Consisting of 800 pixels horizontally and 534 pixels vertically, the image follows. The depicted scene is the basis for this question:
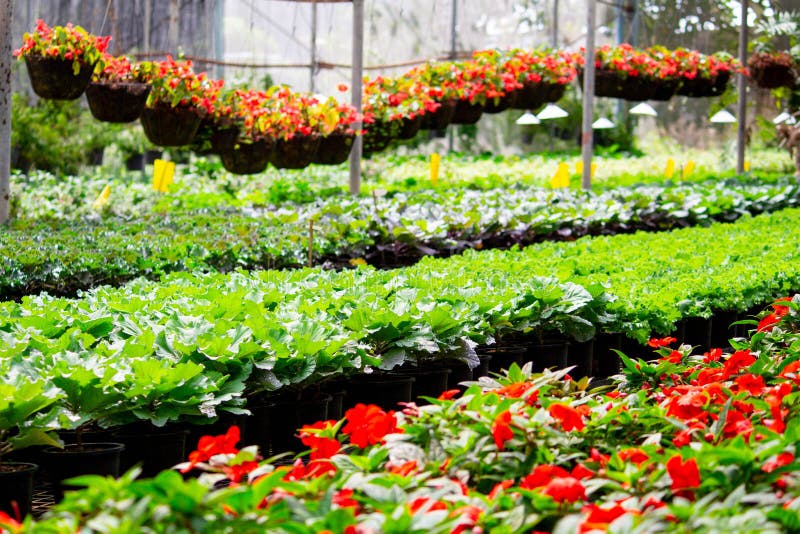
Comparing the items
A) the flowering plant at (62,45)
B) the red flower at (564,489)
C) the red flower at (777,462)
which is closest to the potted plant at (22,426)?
the red flower at (564,489)

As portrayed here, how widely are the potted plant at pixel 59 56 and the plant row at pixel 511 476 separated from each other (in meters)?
5.75

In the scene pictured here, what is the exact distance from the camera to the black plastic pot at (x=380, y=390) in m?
4.17

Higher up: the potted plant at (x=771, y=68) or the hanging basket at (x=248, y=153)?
the potted plant at (x=771, y=68)

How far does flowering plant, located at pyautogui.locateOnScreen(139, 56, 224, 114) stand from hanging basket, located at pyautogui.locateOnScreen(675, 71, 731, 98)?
22.2 feet

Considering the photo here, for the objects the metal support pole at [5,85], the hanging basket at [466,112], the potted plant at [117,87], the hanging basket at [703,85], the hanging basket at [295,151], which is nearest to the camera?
the metal support pole at [5,85]

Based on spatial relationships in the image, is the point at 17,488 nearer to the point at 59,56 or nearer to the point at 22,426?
the point at 22,426

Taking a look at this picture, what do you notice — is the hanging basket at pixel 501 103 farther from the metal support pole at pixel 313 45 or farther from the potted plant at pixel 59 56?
the potted plant at pixel 59 56

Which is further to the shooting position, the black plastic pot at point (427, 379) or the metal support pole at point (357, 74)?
the metal support pole at point (357, 74)

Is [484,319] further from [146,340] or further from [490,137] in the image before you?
[490,137]

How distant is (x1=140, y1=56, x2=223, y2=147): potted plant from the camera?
841 cm

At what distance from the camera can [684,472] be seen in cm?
210

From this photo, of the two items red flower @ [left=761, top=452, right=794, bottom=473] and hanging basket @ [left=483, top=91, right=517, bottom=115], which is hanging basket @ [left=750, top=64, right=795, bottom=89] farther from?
red flower @ [left=761, top=452, right=794, bottom=473]

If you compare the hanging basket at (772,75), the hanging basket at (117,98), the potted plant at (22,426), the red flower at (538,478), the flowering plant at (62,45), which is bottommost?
the potted plant at (22,426)

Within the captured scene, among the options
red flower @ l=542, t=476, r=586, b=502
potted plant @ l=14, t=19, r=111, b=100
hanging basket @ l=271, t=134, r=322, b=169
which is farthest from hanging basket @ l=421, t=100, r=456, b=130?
red flower @ l=542, t=476, r=586, b=502
